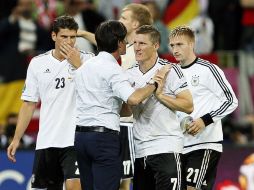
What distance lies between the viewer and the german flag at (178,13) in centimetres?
1506

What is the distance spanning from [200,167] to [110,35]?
197 cm

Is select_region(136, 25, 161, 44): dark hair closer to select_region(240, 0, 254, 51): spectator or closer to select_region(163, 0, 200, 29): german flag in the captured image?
select_region(240, 0, 254, 51): spectator

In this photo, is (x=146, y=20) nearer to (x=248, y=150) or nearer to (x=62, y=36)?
(x=62, y=36)

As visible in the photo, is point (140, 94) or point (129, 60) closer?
point (140, 94)

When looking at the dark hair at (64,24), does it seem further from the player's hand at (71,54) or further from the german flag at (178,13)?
the german flag at (178,13)

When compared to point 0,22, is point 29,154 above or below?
below

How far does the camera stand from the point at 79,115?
8.22m

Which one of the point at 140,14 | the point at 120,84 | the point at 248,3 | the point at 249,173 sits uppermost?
the point at 248,3

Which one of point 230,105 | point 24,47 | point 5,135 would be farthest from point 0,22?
point 230,105

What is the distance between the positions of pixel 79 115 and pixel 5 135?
4407 mm

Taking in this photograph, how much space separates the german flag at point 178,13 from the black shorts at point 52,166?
611cm

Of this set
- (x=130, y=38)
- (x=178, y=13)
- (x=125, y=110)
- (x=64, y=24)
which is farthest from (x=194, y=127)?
(x=178, y=13)

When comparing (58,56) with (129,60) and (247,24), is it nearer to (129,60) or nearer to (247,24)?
(129,60)

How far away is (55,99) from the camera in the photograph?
9.18m
